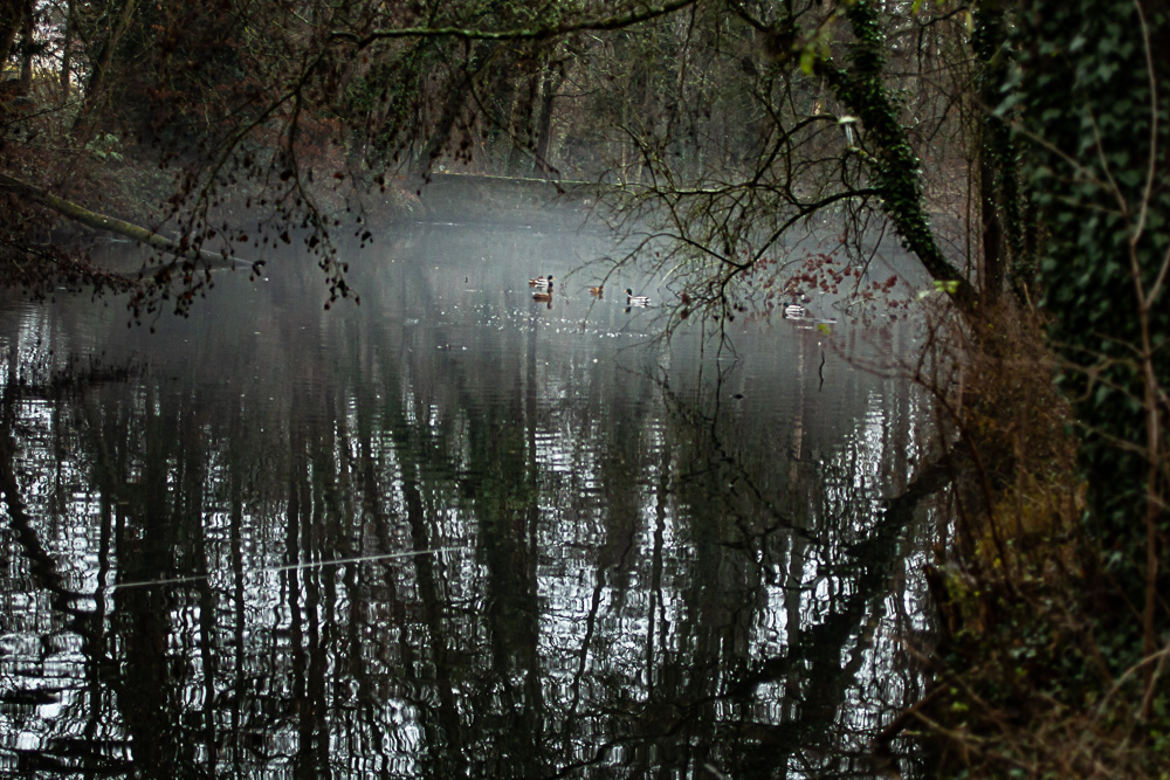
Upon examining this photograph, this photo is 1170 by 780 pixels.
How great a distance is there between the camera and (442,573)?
25.9 ft

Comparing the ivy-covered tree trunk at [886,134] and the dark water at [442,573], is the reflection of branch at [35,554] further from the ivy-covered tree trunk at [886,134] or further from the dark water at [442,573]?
Answer: the ivy-covered tree trunk at [886,134]

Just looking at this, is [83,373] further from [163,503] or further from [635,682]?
[635,682]

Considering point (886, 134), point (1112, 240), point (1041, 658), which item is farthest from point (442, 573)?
point (886, 134)

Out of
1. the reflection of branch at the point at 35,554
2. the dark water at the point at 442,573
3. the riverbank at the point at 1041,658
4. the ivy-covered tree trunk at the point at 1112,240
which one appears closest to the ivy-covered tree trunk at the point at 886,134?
the dark water at the point at 442,573

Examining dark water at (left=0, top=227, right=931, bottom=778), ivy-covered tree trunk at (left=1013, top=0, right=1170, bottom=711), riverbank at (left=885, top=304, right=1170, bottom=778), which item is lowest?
dark water at (left=0, top=227, right=931, bottom=778)

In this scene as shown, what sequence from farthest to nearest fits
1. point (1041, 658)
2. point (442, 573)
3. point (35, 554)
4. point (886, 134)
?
point (886, 134) < point (442, 573) < point (35, 554) < point (1041, 658)

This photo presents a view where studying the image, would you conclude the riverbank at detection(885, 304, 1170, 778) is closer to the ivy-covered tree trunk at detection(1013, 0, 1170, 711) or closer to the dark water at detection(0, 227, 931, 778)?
the ivy-covered tree trunk at detection(1013, 0, 1170, 711)

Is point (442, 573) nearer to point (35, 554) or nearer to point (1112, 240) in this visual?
point (35, 554)

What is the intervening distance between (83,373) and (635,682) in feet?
36.5

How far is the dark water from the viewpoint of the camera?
218 inches

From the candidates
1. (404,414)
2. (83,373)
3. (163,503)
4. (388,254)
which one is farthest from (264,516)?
(388,254)

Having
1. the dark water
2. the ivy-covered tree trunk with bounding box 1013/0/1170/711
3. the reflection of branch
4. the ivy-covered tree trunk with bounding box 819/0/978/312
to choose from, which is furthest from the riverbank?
the ivy-covered tree trunk with bounding box 819/0/978/312

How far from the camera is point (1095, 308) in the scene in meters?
4.33

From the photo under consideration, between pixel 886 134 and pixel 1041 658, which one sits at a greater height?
pixel 886 134
